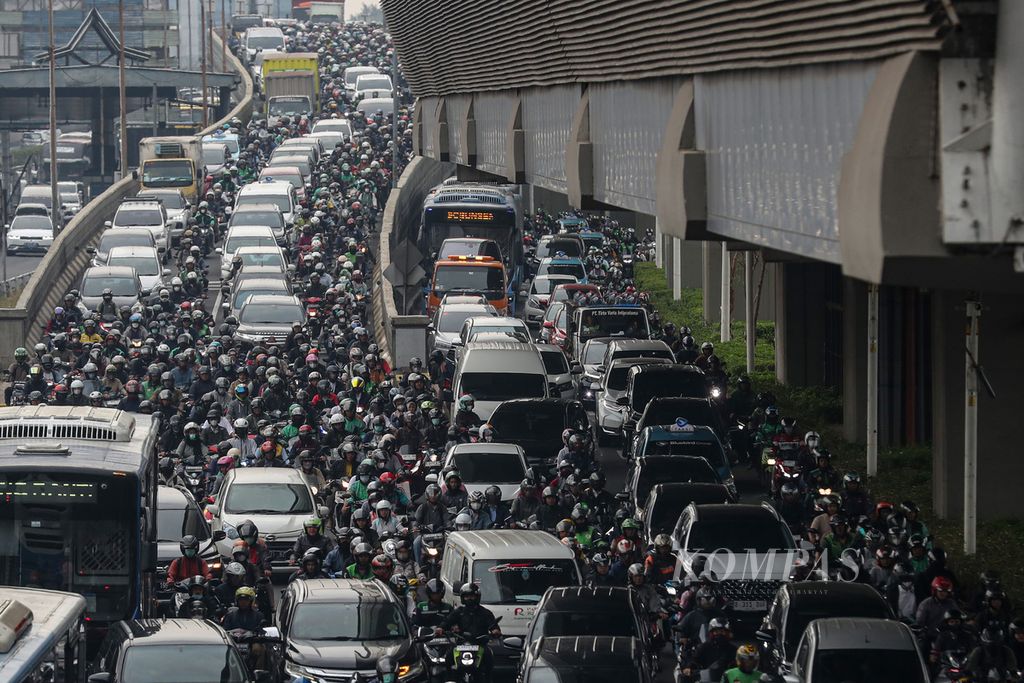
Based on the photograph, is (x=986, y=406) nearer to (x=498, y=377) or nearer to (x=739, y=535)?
(x=739, y=535)

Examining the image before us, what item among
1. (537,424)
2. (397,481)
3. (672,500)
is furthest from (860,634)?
(537,424)

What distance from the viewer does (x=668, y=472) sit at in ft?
82.7

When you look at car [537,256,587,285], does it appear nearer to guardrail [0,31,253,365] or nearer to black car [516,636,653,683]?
guardrail [0,31,253,365]

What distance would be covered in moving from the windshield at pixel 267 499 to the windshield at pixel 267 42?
333ft

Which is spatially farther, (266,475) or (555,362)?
(555,362)

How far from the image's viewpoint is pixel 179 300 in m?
44.9

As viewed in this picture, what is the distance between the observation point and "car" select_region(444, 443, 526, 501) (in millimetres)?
26094

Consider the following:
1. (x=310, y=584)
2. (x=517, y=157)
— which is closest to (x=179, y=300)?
(x=517, y=157)

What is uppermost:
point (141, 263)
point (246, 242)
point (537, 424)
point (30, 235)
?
point (30, 235)

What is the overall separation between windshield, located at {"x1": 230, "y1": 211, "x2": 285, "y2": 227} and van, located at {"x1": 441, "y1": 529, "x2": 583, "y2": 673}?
123ft

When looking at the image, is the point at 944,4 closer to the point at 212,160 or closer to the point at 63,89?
the point at 212,160

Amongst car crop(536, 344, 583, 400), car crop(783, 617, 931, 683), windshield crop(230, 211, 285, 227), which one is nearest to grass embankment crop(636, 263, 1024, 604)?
car crop(536, 344, 583, 400)

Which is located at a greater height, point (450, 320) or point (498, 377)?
point (450, 320)

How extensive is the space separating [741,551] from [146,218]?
38.7 m
